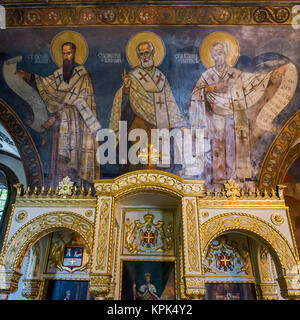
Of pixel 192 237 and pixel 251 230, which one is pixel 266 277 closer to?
pixel 251 230

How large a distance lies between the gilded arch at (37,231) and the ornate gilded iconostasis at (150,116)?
595 millimetres

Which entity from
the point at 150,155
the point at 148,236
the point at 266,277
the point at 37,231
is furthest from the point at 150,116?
the point at 266,277

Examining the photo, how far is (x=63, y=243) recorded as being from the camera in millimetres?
8508

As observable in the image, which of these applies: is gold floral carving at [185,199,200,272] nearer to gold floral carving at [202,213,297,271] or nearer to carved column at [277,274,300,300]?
gold floral carving at [202,213,297,271]

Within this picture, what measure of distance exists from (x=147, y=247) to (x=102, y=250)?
206cm

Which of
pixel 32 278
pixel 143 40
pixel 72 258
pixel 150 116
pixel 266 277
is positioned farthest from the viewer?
pixel 150 116

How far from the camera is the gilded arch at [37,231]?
645 cm

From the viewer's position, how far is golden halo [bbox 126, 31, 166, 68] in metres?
8.70

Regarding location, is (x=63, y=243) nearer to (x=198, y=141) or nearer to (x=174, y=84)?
(x=198, y=141)

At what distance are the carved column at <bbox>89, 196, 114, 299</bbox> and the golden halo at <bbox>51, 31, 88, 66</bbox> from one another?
16.0 ft

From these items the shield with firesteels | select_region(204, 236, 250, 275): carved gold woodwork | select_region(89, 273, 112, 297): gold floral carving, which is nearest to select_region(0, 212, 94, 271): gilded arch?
select_region(89, 273, 112, 297): gold floral carving

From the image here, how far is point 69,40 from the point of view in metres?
8.77

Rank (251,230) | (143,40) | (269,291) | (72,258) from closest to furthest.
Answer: (251,230), (269,291), (72,258), (143,40)
